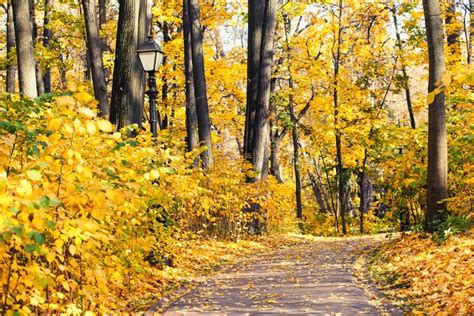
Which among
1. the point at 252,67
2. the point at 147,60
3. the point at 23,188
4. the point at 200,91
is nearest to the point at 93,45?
the point at 200,91

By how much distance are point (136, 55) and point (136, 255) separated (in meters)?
4.53

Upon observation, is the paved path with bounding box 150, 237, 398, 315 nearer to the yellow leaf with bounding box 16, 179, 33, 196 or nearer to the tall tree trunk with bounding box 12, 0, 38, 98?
the yellow leaf with bounding box 16, 179, 33, 196

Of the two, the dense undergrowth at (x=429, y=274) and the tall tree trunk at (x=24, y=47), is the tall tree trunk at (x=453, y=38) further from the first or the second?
the tall tree trunk at (x=24, y=47)

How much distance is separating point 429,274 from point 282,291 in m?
1.92

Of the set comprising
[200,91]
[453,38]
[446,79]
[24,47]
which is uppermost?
[453,38]

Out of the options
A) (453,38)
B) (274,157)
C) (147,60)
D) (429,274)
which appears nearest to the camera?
(429,274)

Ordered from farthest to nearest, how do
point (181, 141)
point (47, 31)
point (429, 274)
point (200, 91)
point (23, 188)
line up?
point (47, 31), point (181, 141), point (200, 91), point (429, 274), point (23, 188)

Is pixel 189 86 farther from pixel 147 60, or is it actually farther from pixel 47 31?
pixel 147 60

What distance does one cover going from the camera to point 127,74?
33.3 feet

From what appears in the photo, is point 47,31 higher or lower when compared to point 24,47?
higher

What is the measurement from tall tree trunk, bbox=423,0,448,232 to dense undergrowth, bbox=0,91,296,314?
4.22 metres

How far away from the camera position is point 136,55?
406 inches

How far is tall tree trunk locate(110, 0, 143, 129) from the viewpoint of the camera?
Result: 32.8 ft

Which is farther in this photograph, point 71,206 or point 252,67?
point 252,67
